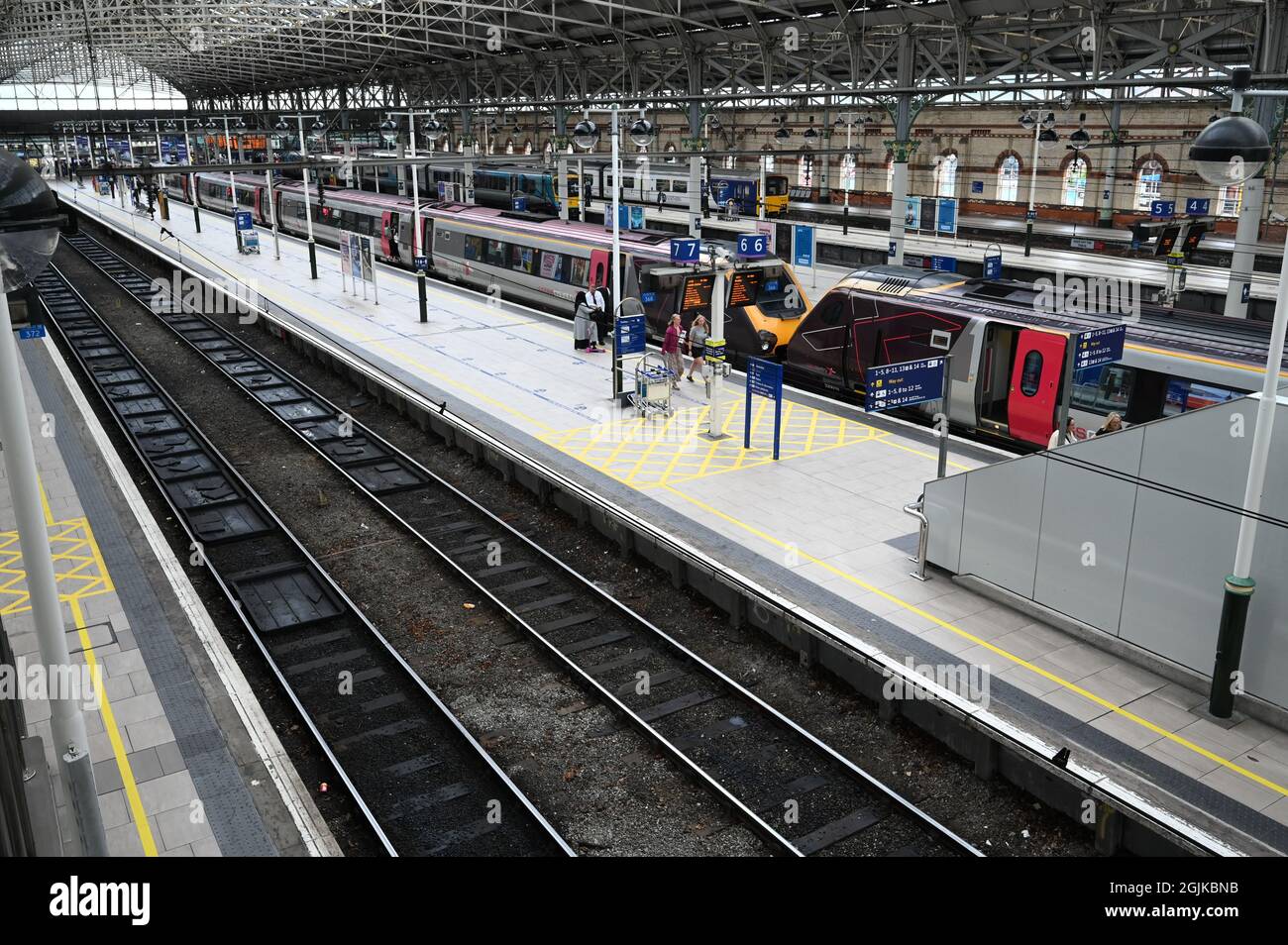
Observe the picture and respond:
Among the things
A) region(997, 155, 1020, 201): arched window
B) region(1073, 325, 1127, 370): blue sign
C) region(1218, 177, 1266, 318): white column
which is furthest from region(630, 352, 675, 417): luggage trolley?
region(997, 155, 1020, 201): arched window

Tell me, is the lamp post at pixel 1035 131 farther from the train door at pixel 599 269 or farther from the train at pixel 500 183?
the train at pixel 500 183

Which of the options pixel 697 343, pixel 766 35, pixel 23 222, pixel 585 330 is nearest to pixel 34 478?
pixel 23 222

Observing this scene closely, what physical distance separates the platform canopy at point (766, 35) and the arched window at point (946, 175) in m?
3.46

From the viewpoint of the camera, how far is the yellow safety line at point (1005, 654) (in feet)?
26.5

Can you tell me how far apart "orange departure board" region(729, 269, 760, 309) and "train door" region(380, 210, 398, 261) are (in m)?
17.5

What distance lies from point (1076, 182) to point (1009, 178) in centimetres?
297

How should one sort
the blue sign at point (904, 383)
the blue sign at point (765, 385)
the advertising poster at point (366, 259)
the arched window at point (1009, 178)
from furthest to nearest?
the arched window at point (1009, 178), the advertising poster at point (366, 259), the blue sign at point (765, 385), the blue sign at point (904, 383)

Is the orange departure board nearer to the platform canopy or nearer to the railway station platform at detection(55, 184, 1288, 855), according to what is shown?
the railway station platform at detection(55, 184, 1288, 855)

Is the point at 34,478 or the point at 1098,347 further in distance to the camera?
the point at 1098,347

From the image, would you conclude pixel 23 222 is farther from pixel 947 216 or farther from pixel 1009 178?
pixel 1009 178

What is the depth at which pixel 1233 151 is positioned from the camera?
7.30 meters

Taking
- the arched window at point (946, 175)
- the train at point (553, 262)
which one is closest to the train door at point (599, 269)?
the train at point (553, 262)
